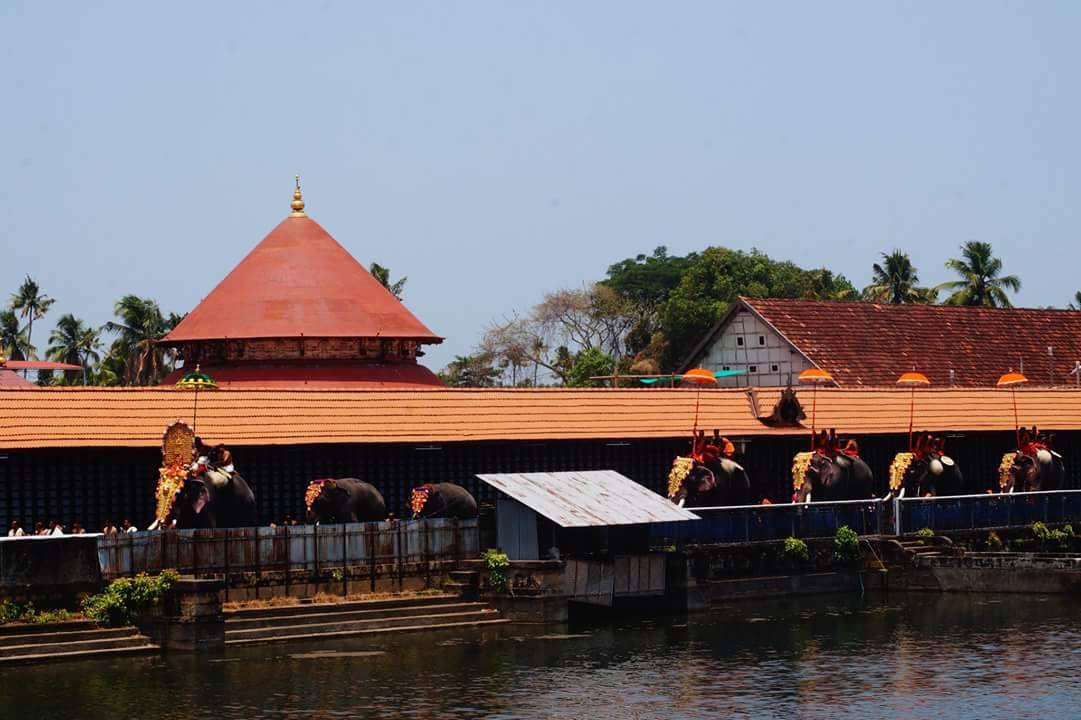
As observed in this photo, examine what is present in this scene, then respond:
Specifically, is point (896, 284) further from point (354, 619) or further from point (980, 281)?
point (354, 619)

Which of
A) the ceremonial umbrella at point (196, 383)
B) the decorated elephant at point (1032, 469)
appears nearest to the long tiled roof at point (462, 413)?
the decorated elephant at point (1032, 469)

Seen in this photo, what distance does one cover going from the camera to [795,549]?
37750mm

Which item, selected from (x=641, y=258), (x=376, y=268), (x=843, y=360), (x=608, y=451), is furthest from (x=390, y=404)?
(x=641, y=258)

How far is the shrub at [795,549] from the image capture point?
3769 cm

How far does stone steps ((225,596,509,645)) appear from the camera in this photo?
30.8m

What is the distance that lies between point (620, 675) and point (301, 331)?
50.8ft

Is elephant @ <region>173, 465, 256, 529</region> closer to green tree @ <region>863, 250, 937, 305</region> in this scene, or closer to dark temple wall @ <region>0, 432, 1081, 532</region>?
dark temple wall @ <region>0, 432, 1081, 532</region>

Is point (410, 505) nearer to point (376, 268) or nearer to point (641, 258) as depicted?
point (376, 268)

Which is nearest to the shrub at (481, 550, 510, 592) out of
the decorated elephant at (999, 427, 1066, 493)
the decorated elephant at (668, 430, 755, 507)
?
the decorated elephant at (668, 430, 755, 507)

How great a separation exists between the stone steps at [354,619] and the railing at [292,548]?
81 cm

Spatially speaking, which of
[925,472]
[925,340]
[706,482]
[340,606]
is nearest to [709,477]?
[706,482]

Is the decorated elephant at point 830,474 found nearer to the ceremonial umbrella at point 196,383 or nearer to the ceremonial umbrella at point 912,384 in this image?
the ceremonial umbrella at point 912,384

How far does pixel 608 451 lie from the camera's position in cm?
3984

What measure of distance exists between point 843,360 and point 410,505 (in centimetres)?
2298
